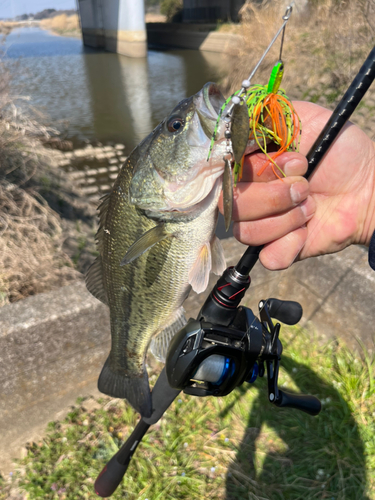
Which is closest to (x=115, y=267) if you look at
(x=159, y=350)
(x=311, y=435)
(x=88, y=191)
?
(x=159, y=350)

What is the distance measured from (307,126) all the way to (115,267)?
43.3 inches

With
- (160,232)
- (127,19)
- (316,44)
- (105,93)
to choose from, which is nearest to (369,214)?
(160,232)

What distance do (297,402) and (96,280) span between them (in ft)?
3.66

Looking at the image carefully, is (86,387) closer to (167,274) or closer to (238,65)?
(167,274)

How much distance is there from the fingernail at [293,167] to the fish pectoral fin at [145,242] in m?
0.51

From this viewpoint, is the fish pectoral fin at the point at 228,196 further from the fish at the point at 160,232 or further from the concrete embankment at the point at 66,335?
the concrete embankment at the point at 66,335

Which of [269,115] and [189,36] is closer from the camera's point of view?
[269,115]

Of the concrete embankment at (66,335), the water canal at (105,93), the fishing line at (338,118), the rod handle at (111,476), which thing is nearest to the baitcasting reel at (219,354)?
the fishing line at (338,118)

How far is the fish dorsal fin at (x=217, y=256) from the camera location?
1400mm

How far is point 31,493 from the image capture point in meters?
2.48

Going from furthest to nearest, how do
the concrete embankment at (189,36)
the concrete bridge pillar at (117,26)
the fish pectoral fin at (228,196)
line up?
the concrete embankment at (189,36) → the concrete bridge pillar at (117,26) → the fish pectoral fin at (228,196)

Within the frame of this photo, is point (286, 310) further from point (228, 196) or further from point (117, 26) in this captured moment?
point (117, 26)

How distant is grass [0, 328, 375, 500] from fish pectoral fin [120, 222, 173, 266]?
2077 millimetres

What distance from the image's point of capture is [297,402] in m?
1.62
